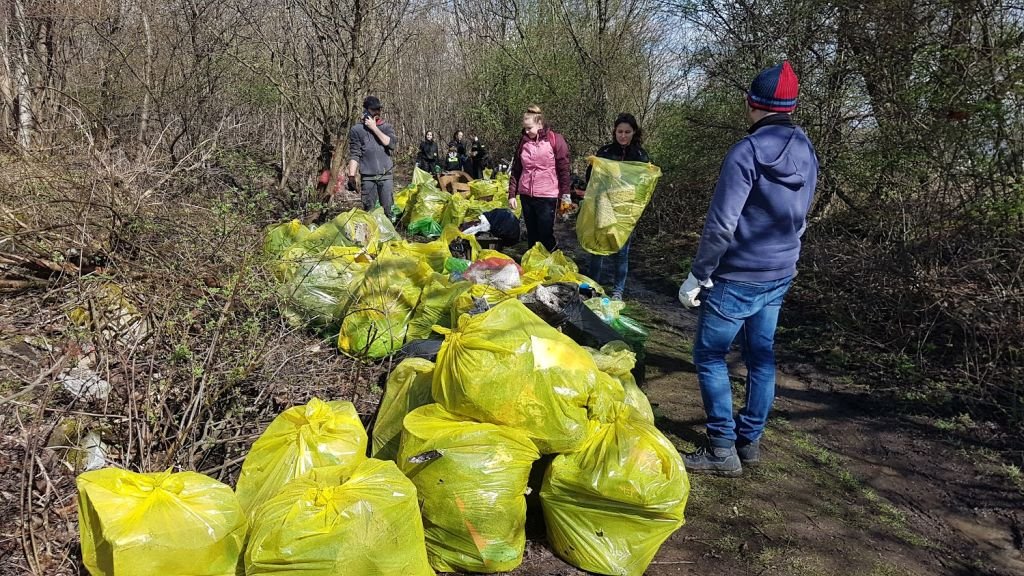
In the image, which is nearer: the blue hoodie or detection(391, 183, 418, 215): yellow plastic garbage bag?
the blue hoodie

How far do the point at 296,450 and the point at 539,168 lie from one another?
344 cm

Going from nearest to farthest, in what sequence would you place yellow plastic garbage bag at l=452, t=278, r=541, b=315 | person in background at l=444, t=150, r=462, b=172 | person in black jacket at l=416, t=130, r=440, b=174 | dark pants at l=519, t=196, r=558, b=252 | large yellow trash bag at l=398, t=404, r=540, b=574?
1. large yellow trash bag at l=398, t=404, r=540, b=574
2. yellow plastic garbage bag at l=452, t=278, r=541, b=315
3. dark pants at l=519, t=196, r=558, b=252
4. person in background at l=444, t=150, r=462, b=172
5. person in black jacket at l=416, t=130, r=440, b=174

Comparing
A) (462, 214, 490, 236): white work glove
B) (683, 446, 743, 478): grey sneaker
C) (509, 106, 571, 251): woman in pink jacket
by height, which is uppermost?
(509, 106, 571, 251): woman in pink jacket

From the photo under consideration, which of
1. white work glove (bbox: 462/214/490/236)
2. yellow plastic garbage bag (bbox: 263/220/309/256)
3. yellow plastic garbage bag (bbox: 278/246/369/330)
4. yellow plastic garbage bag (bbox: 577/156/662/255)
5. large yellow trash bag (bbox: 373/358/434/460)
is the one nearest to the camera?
large yellow trash bag (bbox: 373/358/434/460)

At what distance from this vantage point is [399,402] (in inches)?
95.7

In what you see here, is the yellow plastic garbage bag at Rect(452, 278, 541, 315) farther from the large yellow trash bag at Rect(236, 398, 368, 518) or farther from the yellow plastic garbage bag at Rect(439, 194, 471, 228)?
the yellow plastic garbage bag at Rect(439, 194, 471, 228)

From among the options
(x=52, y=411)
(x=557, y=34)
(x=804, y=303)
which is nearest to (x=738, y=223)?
(x=52, y=411)

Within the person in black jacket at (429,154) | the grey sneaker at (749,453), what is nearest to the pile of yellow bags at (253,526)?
the grey sneaker at (749,453)

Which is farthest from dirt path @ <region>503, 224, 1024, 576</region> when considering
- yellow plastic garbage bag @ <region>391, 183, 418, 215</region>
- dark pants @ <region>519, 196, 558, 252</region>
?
yellow plastic garbage bag @ <region>391, 183, 418, 215</region>

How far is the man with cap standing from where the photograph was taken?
5941mm

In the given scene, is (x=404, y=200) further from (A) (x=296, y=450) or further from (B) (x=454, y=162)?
(A) (x=296, y=450)

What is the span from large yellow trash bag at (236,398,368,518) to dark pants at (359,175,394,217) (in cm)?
428

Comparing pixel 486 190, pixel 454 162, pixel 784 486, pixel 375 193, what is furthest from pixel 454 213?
pixel 454 162

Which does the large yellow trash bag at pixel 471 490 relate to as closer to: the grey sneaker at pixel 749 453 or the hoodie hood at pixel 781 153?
the grey sneaker at pixel 749 453
